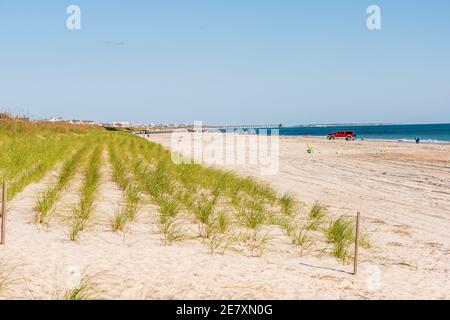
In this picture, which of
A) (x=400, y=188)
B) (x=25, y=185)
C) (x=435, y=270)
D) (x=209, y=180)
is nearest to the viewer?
(x=435, y=270)

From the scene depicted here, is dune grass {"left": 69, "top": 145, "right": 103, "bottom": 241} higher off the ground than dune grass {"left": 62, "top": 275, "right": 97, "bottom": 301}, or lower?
higher

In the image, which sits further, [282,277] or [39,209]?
[39,209]

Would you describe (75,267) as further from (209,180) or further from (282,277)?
(209,180)

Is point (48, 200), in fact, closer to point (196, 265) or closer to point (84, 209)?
point (84, 209)

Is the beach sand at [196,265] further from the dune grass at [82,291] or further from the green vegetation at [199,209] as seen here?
the green vegetation at [199,209]

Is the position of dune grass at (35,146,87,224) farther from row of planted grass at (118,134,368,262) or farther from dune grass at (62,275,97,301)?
dune grass at (62,275,97,301)

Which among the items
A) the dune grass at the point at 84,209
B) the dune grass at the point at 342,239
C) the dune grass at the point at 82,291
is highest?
the dune grass at the point at 84,209

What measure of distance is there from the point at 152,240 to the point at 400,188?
9.89 metres

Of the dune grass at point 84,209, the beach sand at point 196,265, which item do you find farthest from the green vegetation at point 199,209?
the beach sand at point 196,265

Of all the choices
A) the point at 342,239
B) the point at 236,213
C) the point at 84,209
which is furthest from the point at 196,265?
the point at 236,213

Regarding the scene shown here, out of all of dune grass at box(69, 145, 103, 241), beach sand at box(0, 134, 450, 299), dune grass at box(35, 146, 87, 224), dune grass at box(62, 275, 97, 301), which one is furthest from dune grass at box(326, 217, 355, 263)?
dune grass at box(35, 146, 87, 224)

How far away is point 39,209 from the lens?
310 inches

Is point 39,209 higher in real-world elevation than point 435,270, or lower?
higher
